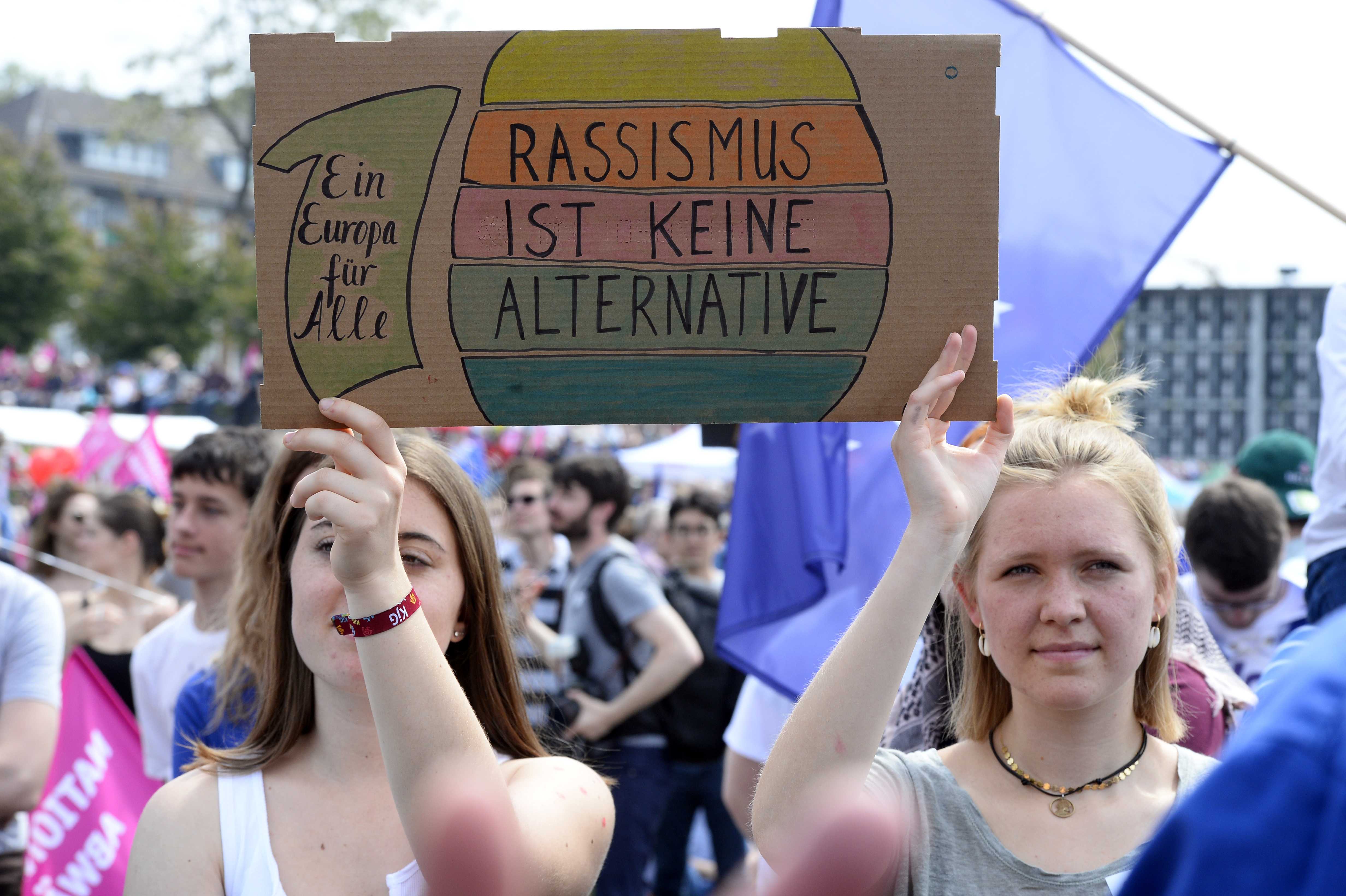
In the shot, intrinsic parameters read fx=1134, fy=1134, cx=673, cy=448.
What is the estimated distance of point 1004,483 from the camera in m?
1.81

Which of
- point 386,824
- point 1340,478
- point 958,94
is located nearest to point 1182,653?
point 1340,478

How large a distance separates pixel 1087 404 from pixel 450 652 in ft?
4.02

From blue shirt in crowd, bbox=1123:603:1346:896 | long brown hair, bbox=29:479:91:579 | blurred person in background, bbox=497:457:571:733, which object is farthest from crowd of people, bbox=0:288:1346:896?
long brown hair, bbox=29:479:91:579

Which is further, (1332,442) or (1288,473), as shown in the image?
(1288,473)

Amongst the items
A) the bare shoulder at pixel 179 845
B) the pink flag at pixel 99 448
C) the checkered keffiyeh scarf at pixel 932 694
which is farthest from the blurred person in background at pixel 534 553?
the pink flag at pixel 99 448

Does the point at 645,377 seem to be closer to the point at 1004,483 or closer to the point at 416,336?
the point at 416,336

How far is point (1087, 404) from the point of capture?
2.02 m

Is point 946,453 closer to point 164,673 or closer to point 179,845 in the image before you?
point 179,845

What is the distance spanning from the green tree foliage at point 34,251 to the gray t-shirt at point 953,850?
43.5 meters

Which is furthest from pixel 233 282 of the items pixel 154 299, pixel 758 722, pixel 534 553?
pixel 758 722

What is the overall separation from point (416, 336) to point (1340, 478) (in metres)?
2.24

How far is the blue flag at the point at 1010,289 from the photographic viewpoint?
3.14 meters

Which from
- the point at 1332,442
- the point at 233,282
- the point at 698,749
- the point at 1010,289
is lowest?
the point at 698,749

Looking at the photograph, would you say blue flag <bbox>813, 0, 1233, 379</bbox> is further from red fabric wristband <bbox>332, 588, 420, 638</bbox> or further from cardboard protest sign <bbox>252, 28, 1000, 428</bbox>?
red fabric wristband <bbox>332, 588, 420, 638</bbox>
